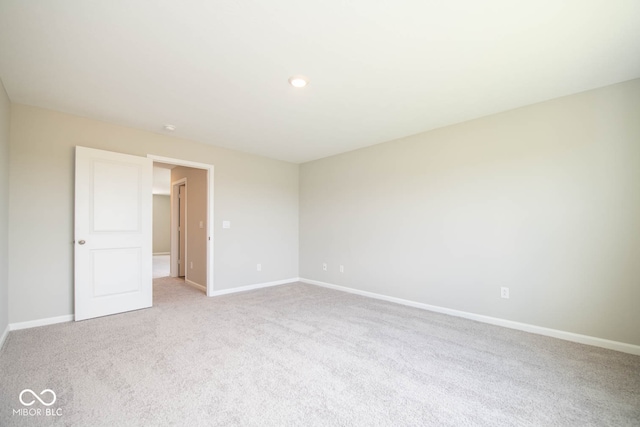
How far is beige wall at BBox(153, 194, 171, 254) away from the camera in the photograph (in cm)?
1095

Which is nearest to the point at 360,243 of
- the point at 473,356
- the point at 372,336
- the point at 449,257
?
the point at 449,257

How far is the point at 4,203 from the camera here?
2793 millimetres

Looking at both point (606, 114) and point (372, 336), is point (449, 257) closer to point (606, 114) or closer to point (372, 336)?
point (372, 336)

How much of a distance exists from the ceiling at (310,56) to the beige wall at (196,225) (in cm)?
186

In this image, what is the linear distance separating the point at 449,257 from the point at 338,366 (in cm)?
215

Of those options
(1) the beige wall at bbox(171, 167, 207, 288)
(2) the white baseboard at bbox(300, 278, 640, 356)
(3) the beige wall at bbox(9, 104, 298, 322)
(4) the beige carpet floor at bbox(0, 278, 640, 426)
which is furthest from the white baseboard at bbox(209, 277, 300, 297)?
(2) the white baseboard at bbox(300, 278, 640, 356)

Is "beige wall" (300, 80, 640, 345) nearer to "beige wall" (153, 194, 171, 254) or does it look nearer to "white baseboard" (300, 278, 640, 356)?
"white baseboard" (300, 278, 640, 356)

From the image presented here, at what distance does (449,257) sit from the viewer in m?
3.60

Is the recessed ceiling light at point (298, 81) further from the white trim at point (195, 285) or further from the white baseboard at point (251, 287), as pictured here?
the white trim at point (195, 285)

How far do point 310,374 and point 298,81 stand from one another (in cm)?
245

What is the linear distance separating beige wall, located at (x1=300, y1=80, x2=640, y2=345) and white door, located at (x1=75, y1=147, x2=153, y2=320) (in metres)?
3.20

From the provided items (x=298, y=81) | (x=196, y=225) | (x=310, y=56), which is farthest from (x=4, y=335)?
(x=310, y=56)

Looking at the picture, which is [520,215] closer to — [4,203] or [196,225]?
[196,225]

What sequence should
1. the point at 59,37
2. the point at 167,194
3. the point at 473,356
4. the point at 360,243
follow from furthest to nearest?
the point at 167,194 → the point at 360,243 → the point at 473,356 → the point at 59,37
